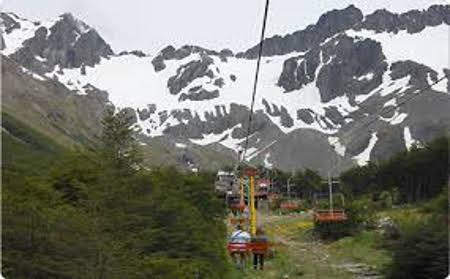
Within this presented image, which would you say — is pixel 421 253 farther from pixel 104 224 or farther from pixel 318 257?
pixel 318 257

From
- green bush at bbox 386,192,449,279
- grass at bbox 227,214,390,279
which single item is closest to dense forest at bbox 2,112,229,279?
grass at bbox 227,214,390,279

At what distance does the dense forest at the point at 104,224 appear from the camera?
2061 cm

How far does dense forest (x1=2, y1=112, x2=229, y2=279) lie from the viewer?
67.6ft

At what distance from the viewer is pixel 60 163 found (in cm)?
3466

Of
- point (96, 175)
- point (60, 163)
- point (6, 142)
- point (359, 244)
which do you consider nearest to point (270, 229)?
point (359, 244)

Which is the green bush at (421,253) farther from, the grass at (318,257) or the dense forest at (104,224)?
the dense forest at (104,224)

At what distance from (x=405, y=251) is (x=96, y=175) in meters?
20.2

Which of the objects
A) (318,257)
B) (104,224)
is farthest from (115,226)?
(318,257)

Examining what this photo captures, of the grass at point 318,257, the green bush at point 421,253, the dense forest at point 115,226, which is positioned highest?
the dense forest at point 115,226

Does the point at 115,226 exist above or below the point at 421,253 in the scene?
above

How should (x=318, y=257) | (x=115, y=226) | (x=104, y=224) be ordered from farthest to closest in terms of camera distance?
(x=318, y=257) < (x=115, y=226) < (x=104, y=224)

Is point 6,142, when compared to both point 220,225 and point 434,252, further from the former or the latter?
point 434,252

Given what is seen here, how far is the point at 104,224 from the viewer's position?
21719mm

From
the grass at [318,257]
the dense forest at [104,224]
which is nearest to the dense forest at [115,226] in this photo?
the dense forest at [104,224]
